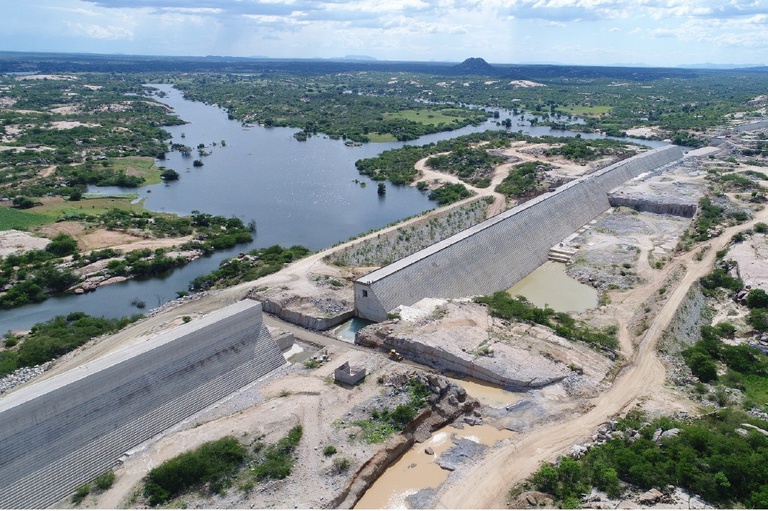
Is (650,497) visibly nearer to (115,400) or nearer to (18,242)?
(115,400)

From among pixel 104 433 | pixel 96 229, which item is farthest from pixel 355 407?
pixel 96 229

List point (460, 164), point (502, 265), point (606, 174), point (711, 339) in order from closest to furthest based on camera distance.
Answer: point (711, 339)
point (502, 265)
point (606, 174)
point (460, 164)

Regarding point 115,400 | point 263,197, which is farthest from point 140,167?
point 115,400

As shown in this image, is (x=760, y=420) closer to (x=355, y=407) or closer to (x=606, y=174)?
(x=355, y=407)

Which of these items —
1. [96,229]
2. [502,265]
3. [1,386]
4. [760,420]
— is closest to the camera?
[760,420]

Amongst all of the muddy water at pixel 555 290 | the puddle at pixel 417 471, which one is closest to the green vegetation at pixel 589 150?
the muddy water at pixel 555 290

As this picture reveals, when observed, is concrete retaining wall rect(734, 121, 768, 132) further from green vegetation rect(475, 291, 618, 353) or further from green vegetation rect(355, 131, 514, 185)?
green vegetation rect(475, 291, 618, 353)

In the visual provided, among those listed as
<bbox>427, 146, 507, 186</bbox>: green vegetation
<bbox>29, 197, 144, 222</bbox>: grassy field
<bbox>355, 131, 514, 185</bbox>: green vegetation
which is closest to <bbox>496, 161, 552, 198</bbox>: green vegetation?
<bbox>427, 146, 507, 186</bbox>: green vegetation
